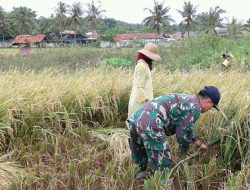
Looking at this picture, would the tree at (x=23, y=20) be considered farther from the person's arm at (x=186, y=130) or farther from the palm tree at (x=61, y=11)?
the person's arm at (x=186, y=130)

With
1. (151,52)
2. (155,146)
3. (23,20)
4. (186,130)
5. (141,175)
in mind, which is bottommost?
(141,175)

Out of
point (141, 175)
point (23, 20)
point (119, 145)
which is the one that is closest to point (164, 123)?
point (141, 175)

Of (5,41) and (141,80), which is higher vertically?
(141,80)

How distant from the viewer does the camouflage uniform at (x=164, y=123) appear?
3.07 meters

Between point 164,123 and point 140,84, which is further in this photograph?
point 140,84

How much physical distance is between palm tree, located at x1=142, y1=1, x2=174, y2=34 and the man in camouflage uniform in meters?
53.6

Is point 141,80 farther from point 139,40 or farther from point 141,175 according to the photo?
point 139,40

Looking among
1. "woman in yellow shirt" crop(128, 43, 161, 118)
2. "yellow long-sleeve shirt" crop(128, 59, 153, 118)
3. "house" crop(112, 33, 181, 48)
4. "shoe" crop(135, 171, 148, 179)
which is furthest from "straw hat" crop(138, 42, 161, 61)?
"house" crop(112, 33, 181, 48)

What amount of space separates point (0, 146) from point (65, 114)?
839 mm

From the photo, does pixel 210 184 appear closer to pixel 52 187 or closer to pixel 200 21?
pixel 52 187

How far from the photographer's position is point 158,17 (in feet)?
183

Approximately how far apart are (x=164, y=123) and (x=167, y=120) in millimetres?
38

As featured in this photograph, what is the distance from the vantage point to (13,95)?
14.4 feet

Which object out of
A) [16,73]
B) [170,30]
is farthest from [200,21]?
[16,73]
